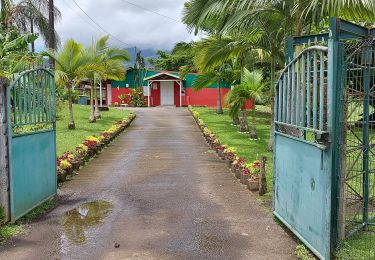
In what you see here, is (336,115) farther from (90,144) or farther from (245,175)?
(90,144)

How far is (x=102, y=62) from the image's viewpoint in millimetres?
21453

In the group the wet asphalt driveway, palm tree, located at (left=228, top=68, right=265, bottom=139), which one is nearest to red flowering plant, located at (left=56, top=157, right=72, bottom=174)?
the wet asphalt driveway

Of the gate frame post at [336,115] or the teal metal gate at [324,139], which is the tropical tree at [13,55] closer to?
the teal metal gate at [324,139]

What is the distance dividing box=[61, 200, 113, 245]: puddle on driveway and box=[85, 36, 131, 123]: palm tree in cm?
1173

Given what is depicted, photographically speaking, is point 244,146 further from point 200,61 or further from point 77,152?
point 77,152

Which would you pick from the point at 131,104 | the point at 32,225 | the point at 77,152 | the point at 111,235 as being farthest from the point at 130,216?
the point at 131,104

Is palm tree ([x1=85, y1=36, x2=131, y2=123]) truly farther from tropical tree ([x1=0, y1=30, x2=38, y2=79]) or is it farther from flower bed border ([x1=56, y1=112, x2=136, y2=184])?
tropical tree ([x1=0, y1=30, x2=38, y2=79])

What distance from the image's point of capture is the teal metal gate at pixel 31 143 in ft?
20.2

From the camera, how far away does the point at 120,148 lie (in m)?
14.6

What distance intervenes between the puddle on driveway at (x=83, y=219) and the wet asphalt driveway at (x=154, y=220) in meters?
0.01

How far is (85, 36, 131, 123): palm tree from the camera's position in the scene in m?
19.1

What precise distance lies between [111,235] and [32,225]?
128cm

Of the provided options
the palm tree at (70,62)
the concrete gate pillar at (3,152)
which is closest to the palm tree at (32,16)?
the palm tree at (70,62)

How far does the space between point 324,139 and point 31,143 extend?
4.31 m
